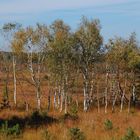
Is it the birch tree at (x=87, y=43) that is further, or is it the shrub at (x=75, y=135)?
the birch tree at (x=87, y=43)

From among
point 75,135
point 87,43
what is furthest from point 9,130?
point 87,43

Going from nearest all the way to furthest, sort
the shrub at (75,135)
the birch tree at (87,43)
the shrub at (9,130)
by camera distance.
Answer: the shrub at (75,135)
the shrub at (9,130)
the birch tree at (87,43)

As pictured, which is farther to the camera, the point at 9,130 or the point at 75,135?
the point at 9,130

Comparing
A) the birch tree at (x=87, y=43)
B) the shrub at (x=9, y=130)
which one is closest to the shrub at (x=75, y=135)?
the shrub at (x=9, y=130)

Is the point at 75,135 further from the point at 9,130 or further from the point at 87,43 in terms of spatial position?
the point at 87,43

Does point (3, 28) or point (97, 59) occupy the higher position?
point (3, 28)

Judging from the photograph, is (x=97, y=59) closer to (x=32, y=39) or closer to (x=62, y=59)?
(x=62, y=59)

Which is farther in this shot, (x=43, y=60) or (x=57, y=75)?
(x=43, y=60)

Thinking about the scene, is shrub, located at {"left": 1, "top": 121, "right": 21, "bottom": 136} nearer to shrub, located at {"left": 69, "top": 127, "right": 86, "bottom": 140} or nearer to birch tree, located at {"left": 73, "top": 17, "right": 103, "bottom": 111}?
shrub, located at {"left": 69, "top": 127, "right": 86, "bottom": 140}

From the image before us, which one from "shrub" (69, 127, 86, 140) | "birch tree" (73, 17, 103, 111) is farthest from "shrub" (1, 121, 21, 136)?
"birch tree" (73, 17, 103, 111)

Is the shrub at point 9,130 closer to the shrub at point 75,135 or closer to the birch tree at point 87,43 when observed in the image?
the shrub at point 75,135

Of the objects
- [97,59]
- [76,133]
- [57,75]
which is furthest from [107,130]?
[97,59]

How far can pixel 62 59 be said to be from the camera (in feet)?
169

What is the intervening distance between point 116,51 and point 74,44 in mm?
5422
